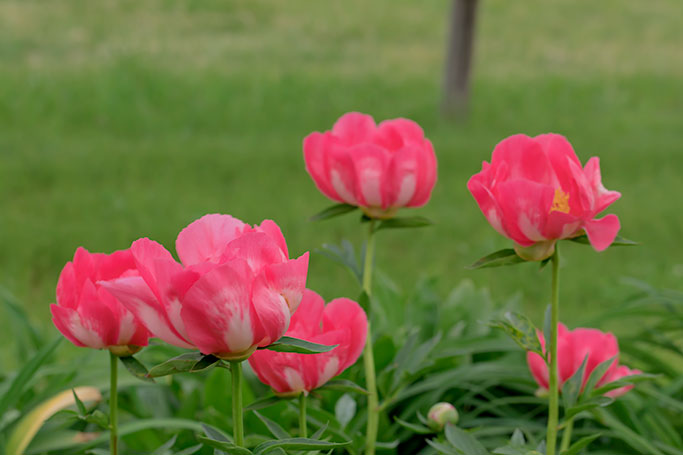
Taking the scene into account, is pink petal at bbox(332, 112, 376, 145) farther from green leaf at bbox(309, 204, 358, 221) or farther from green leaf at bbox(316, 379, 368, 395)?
green leaf at bbox(316, 379, 368, 395)

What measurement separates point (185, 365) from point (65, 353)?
2.41m

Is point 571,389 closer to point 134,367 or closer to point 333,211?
point 333,211

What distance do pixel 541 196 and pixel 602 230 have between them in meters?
0.08

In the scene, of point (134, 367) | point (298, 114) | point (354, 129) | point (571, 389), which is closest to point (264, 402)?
point (134, 367)

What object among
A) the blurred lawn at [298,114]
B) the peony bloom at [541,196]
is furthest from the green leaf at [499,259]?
the blurred lawn at [298,114]

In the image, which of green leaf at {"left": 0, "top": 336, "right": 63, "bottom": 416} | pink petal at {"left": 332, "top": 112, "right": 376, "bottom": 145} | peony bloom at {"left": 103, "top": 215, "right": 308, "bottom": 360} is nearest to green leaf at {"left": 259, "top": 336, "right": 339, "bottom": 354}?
peony bloom at {"left": 103, "top": 215, "right": 308, "bottom": 360}

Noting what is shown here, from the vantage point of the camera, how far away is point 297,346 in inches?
30.2

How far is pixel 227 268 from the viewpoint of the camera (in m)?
0.73

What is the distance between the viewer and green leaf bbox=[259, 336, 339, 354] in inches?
30.0

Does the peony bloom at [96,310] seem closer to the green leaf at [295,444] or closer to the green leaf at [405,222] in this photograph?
the green leaf at [295,444]

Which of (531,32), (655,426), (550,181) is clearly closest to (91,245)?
(655,426)

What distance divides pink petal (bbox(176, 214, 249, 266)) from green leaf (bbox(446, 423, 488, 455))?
39 centimetres

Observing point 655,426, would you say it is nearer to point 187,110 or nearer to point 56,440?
point 56,440

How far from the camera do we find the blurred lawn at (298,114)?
13.9 feet
